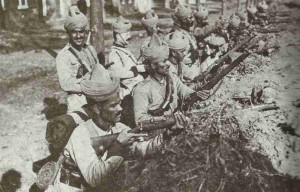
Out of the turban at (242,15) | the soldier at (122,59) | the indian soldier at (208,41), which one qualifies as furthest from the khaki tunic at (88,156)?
the turban at (242,15)

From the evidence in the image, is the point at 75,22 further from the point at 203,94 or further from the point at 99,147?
the point at 99,147

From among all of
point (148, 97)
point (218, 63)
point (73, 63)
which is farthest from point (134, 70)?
point (148, 97)

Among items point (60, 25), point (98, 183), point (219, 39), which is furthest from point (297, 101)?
point (60, 25)

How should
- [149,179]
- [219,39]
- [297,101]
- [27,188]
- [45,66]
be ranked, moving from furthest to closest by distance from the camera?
1. [45,66]
2. [219,39]
3. [27,188]
4. [297,101]
5. [149,179]

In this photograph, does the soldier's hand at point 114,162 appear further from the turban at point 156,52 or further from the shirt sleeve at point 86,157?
the turban at point 156,52

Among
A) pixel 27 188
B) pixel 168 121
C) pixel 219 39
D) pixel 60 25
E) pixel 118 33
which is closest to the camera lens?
pixel 168 121

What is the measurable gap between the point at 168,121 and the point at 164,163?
51cm

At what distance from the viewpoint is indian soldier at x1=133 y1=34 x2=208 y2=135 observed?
10.5 feet

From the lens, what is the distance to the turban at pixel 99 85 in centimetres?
274

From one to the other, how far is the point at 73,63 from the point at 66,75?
15 centimetres

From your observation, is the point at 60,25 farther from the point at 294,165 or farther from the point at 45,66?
the point at 294,165

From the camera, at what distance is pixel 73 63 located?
388 centimetres

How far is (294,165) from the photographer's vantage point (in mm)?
2795

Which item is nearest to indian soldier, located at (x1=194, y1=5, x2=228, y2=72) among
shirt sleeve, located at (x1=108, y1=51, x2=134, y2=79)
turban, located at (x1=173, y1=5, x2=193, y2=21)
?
turban, located at (x1=173, y1=5, x2=193, y2=21)
